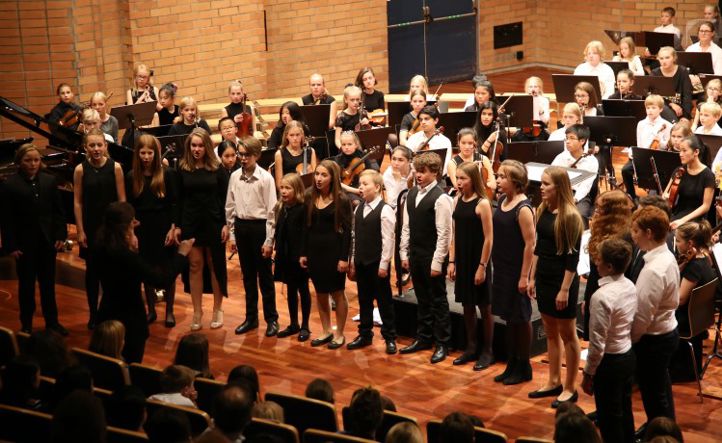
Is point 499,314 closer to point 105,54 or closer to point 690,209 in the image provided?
point 690,209

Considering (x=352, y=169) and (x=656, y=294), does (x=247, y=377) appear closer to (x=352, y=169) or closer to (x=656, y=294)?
(x=656, y=294)

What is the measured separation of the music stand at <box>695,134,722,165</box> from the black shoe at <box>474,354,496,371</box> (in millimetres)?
3125

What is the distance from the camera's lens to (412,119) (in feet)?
32.9

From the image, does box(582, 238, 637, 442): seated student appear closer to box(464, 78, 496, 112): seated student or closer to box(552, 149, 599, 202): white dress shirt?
box(552, 149, 599, 202): white dress shirt

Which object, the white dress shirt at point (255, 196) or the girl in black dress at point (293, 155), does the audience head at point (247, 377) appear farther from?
the girl in black dress at point (293, 155)

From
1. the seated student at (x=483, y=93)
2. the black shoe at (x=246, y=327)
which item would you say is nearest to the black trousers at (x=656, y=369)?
the black shoe at (x=246, y=327)

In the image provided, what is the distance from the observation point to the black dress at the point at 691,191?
828 cm

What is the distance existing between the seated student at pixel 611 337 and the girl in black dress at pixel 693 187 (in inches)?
122

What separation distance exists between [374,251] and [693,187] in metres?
2.72

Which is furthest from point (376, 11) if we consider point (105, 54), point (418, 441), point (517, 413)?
point (418, 441)

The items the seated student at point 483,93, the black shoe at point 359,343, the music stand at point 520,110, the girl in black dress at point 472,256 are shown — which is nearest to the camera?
the girl in black dress at point 472,256

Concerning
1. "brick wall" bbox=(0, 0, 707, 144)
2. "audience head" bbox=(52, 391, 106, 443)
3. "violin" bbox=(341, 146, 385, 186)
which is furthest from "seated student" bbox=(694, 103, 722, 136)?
"audience head" bbox=(52, 391, 106, 443)

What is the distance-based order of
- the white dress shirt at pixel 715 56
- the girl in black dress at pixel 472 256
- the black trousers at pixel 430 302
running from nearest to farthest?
1. the girl in black dress at pixel 472 256
2. the black trousers at pixel 430 302
3. the white dress shirt at pixel 715 56

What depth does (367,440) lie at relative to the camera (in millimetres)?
4516
